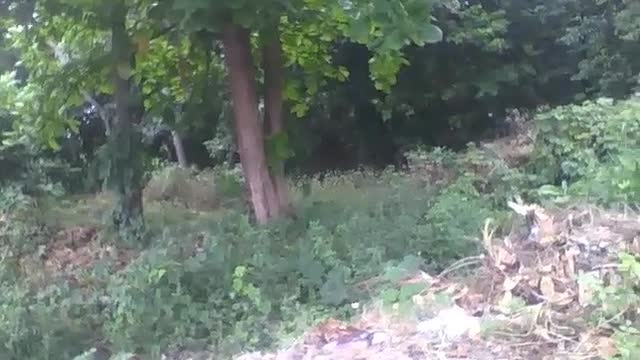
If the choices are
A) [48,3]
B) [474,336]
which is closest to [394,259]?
[474,336]

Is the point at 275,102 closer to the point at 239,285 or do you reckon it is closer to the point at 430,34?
the point at 430,34

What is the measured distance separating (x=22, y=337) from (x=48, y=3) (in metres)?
2.28

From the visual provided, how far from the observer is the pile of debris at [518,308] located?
12.1 ft

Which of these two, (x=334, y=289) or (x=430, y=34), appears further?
(x=430, y=34)

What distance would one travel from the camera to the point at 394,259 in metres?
5.63

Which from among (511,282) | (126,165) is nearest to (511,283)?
(511,282)

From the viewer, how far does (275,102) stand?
25.4 ft

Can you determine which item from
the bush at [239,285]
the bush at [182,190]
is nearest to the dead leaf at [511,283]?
the bush at [239,285]

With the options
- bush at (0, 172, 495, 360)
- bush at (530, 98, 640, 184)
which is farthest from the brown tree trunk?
bush at (530, 98, 640, 184)

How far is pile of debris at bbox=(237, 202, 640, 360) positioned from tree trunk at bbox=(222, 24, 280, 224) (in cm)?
300

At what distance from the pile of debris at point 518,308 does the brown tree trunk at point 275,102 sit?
314cm

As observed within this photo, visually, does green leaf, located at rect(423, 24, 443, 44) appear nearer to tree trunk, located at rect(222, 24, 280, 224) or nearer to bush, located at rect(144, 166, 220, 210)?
tree trunk, located at rect(222, 24, 280, 224)

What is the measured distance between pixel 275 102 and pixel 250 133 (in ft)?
1.56

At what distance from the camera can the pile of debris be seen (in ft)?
12.1
